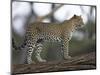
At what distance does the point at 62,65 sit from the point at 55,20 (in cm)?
50

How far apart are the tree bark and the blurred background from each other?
53mm

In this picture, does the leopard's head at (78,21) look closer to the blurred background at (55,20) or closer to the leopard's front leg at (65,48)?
the blurred background at (55,20)

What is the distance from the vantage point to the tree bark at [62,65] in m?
2.35

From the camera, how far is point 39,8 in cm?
242

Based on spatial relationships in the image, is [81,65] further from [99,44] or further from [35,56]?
[35,56]

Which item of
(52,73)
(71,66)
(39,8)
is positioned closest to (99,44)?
(71,66)

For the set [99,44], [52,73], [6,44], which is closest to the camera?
[6,44]

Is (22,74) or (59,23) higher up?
(59,23)

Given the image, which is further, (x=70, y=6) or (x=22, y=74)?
(x=70, y=6)

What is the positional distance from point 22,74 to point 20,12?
0.63m

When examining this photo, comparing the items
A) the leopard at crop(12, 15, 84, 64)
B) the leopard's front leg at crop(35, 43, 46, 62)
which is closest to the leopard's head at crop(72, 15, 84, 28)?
the leopard at crop(12, 15, 84, 64)

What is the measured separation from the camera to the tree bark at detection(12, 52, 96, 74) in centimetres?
235

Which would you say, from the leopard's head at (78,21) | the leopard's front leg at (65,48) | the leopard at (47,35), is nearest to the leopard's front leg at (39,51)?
the leopard at (47,35)

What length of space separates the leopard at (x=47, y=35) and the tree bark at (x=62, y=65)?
55mm
